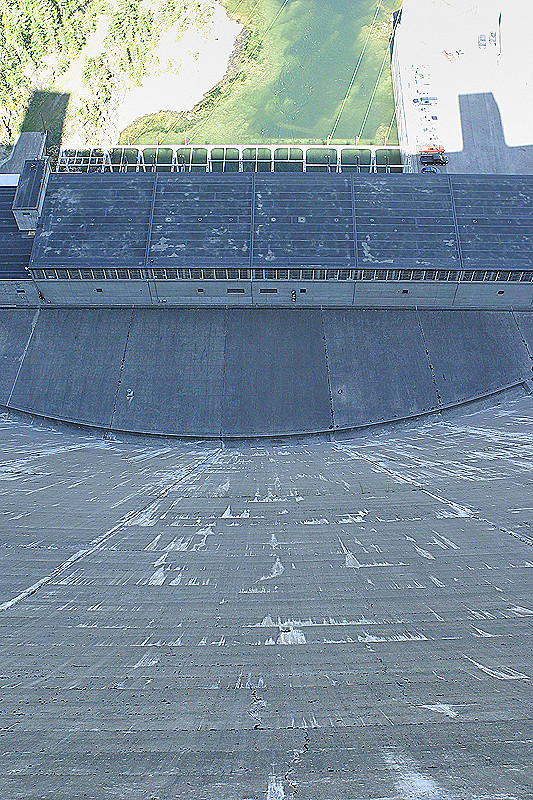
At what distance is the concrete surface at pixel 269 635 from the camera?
291 inches

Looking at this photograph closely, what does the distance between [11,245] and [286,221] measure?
1728 cm

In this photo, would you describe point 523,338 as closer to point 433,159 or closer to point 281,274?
point 281,274

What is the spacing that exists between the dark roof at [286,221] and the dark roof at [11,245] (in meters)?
1.36

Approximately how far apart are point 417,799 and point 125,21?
2623 inches

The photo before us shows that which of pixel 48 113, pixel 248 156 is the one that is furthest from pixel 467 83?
pixel 48 113

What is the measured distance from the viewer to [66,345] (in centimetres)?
3262

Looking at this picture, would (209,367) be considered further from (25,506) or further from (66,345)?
(25,506)

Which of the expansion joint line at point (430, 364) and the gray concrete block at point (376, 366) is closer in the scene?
the gray concrete block at point (376, 366)

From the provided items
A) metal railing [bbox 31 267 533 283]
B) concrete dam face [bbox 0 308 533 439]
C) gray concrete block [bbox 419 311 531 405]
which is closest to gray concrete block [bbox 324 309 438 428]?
concrete dam face [bbox 0 308 533 439]

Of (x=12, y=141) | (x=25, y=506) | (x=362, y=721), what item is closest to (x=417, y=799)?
(x=362, y=721)

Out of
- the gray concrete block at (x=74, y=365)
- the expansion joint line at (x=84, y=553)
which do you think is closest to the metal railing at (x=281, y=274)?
the gray concrete block at (x=74, y=365)

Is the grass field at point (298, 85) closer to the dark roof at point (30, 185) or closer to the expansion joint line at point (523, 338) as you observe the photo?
the dark roof at point (30, 185)

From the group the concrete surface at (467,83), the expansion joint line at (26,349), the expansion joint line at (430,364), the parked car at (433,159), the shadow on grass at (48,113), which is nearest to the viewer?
the expansion joint line at (430,364)

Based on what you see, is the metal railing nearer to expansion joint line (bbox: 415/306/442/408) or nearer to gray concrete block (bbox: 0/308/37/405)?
expansion joint line (bbox: 415/306/442/408)
